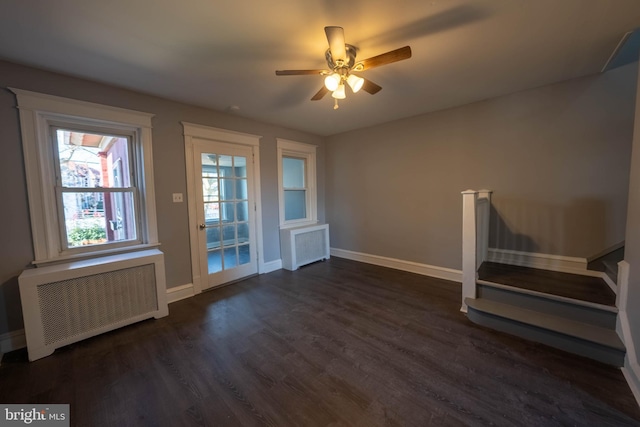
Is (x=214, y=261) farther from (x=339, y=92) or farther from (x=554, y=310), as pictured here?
(x=554, y=310)

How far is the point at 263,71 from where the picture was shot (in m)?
2.40

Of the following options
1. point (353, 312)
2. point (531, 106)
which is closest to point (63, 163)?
point (353, 312)

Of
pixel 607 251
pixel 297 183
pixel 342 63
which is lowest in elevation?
pixel 607 251

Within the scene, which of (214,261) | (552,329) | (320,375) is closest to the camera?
(320,375)

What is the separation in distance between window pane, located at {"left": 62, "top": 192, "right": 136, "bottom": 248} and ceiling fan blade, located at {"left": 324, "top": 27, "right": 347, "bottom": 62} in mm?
2721

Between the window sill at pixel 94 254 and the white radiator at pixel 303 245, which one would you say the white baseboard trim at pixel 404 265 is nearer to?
the white radiator at pixel 303 245

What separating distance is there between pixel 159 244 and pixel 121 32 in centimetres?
215

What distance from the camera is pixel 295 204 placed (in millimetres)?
4812

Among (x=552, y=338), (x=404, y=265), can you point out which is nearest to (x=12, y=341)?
(x=404, y=265)

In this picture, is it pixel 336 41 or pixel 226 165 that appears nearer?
pixel 336 41

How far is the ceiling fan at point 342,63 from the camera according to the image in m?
1.69

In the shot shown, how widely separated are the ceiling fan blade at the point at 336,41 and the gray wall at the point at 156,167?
2287mm

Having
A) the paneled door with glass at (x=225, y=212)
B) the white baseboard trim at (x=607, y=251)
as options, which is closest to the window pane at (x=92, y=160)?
the paneled door with glass at (x=225, y=212)

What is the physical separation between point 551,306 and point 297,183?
3.92 metres
